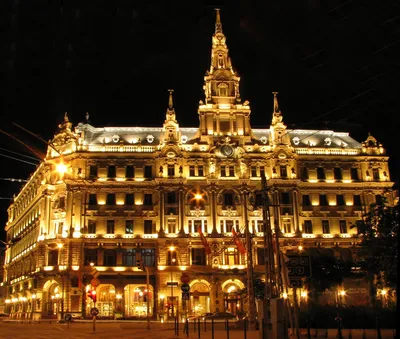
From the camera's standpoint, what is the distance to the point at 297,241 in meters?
77.9

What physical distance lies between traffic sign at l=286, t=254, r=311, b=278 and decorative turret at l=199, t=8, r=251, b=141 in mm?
58853

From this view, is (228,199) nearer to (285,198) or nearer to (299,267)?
(285,198)

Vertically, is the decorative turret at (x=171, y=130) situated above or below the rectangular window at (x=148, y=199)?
above

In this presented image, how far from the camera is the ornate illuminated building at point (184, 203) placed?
75000 millimetres

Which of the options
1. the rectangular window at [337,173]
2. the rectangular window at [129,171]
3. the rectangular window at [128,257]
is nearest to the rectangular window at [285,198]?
the rectangular window at [337,173]

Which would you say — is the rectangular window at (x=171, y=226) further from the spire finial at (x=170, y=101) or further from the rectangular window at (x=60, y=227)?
the spire finial at (x=170, y=101)

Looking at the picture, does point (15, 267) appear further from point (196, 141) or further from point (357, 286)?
point (357, 286)

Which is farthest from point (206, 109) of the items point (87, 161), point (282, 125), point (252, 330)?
point (252, 330)

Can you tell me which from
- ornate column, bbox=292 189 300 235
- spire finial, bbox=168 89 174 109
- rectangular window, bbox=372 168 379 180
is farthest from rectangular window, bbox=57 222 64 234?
rectangular window, bbox=372 168 379 180

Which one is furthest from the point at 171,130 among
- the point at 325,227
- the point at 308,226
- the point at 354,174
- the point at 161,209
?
the point at 354,174

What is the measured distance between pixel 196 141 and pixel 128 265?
21194 millimetres

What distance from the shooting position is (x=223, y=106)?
8344 centimetres

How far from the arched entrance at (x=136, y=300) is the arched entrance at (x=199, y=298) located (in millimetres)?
5540

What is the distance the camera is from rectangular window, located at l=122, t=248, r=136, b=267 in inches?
2977
